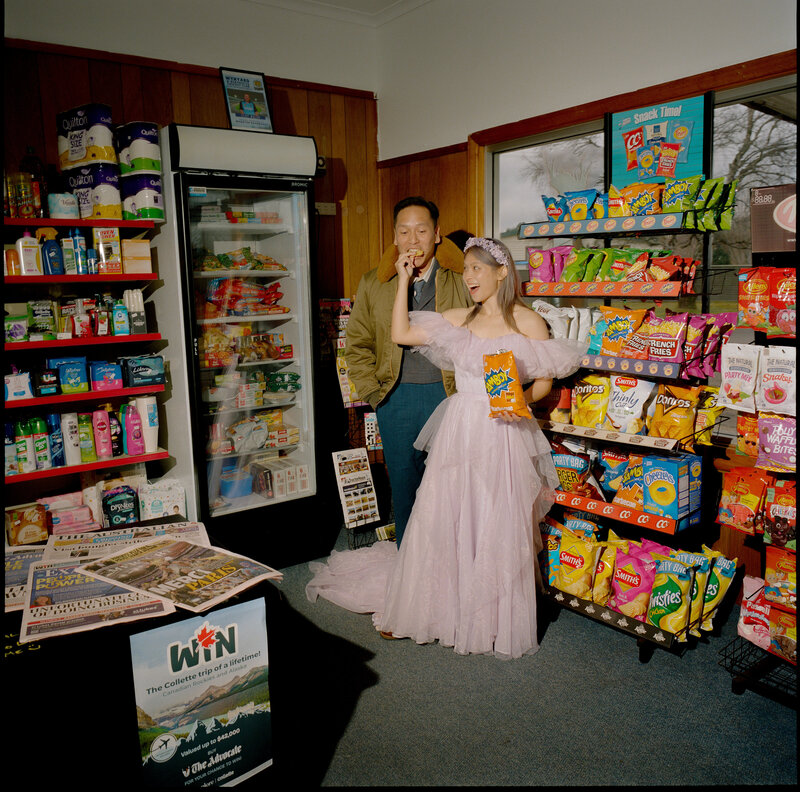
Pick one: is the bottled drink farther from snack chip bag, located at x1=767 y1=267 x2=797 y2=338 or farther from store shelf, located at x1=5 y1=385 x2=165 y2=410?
snack chip bag, located at x1=767 y1=267 x2=797 y2=338

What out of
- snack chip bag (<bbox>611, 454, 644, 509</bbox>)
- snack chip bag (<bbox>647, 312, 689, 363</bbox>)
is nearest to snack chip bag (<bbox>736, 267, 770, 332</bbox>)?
snack chip bag (<bbox>647, 312, 689, 363</bbox>)

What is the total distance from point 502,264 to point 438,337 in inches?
16.9

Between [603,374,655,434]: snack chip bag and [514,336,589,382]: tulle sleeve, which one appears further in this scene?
[603,374,655,434]: snack chip bag

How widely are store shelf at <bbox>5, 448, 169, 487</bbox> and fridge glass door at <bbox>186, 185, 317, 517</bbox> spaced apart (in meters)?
0.32

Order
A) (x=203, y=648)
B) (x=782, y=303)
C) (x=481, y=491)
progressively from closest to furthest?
(x=203, y=648)
(x=782, y=303)
(x=481, y=491)

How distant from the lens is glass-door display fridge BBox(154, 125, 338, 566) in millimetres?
3650

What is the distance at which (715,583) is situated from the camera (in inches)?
115

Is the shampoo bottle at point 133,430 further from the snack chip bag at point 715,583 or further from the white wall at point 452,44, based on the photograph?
the snack chip bag at point 715,583

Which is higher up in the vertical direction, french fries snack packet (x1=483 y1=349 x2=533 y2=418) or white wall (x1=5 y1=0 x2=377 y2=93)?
white wall (x1=5 y1=0 x2=377 y2=93)

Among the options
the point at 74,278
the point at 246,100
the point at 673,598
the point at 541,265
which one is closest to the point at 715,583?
the point at 673,598

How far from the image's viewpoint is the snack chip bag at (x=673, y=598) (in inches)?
114

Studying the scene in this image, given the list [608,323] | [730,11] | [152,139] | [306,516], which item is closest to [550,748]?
[608,323]

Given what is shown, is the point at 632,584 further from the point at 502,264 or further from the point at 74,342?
the point at 74,342

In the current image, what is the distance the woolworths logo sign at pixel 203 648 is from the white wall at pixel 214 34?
3.45 metres
